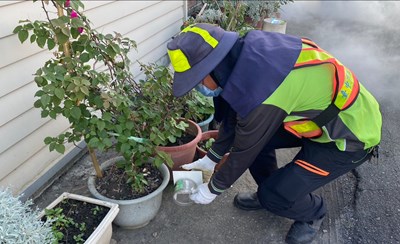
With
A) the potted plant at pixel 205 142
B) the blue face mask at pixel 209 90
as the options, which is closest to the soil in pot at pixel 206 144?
the potted plant at pixel 205 142

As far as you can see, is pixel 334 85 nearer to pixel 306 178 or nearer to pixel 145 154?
pixel 306 178

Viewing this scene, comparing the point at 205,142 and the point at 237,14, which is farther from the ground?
the point at 237,14

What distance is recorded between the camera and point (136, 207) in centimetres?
215

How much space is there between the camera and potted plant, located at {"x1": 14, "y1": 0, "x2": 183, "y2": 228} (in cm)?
176

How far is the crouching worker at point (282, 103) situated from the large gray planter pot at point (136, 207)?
0.29 m

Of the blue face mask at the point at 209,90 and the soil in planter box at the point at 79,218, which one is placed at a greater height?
the blue face mask at the point at 209,90

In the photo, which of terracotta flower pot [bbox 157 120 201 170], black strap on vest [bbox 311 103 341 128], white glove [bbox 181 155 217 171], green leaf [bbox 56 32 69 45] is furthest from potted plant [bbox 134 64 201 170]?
black strap on vest [bbox 311 103 341 128]

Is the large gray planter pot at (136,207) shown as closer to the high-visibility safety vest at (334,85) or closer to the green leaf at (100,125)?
the green leaf at (100,125)

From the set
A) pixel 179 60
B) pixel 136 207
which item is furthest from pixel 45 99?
pixel 136 207

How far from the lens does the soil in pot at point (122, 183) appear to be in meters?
2.22

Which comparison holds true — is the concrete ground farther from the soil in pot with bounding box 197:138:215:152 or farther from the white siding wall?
the soil in pot with bounding box 197:138:215:152

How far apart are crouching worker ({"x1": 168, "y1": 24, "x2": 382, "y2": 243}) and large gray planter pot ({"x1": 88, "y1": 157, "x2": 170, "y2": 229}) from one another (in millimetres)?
295

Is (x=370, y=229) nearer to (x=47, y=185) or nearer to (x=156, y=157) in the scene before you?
(x=156, y=157)

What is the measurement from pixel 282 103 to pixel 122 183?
3.89 feet
